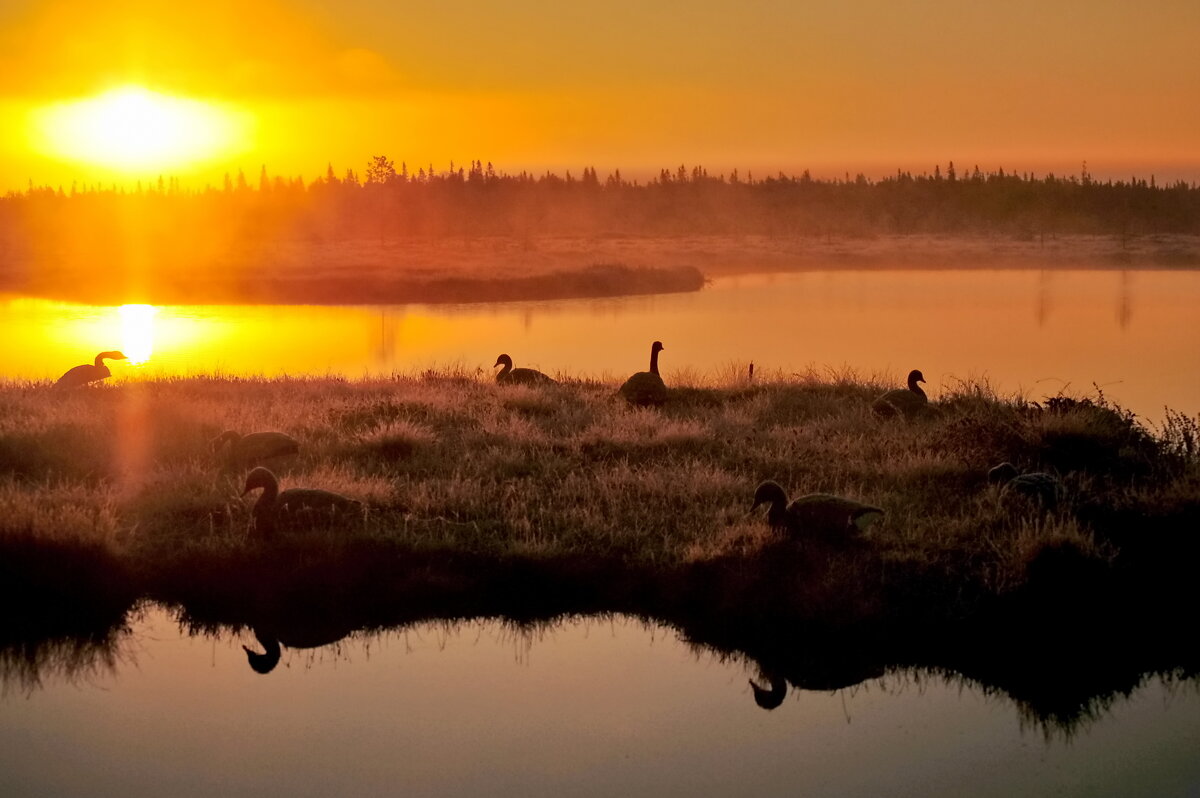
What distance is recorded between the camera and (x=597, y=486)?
13.0m

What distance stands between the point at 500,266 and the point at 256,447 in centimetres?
5681

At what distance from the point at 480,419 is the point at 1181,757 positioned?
35.1ft

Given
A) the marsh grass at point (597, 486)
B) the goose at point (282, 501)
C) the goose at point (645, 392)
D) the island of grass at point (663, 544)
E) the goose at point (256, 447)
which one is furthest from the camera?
the goose at point (645, 392)

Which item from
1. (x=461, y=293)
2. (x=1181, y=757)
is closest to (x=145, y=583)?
(x=1181, y=757)

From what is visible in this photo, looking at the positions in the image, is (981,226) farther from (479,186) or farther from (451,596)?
(451,596)

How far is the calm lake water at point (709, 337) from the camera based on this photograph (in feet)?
91.1

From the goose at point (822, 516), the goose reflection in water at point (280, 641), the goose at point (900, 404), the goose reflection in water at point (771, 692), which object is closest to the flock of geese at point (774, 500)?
the goose at point (822, 516)

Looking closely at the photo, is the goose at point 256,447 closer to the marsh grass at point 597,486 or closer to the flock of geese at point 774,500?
the flock of geese at point 774,500

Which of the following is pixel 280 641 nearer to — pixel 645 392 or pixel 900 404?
pixel 645 392

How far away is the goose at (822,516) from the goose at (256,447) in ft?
21.1

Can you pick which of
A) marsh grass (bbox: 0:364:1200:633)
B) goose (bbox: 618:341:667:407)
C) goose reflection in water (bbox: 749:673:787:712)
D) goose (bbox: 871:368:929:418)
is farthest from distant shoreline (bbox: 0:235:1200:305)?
goose reflection in water (bbox: 749:673:787:712)

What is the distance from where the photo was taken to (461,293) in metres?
56.1

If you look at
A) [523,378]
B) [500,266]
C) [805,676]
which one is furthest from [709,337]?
[500,266]

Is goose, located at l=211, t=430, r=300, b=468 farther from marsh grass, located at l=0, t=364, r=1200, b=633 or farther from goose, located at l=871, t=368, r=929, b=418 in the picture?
goose, located at l=871, t=368, r=929, b=418
